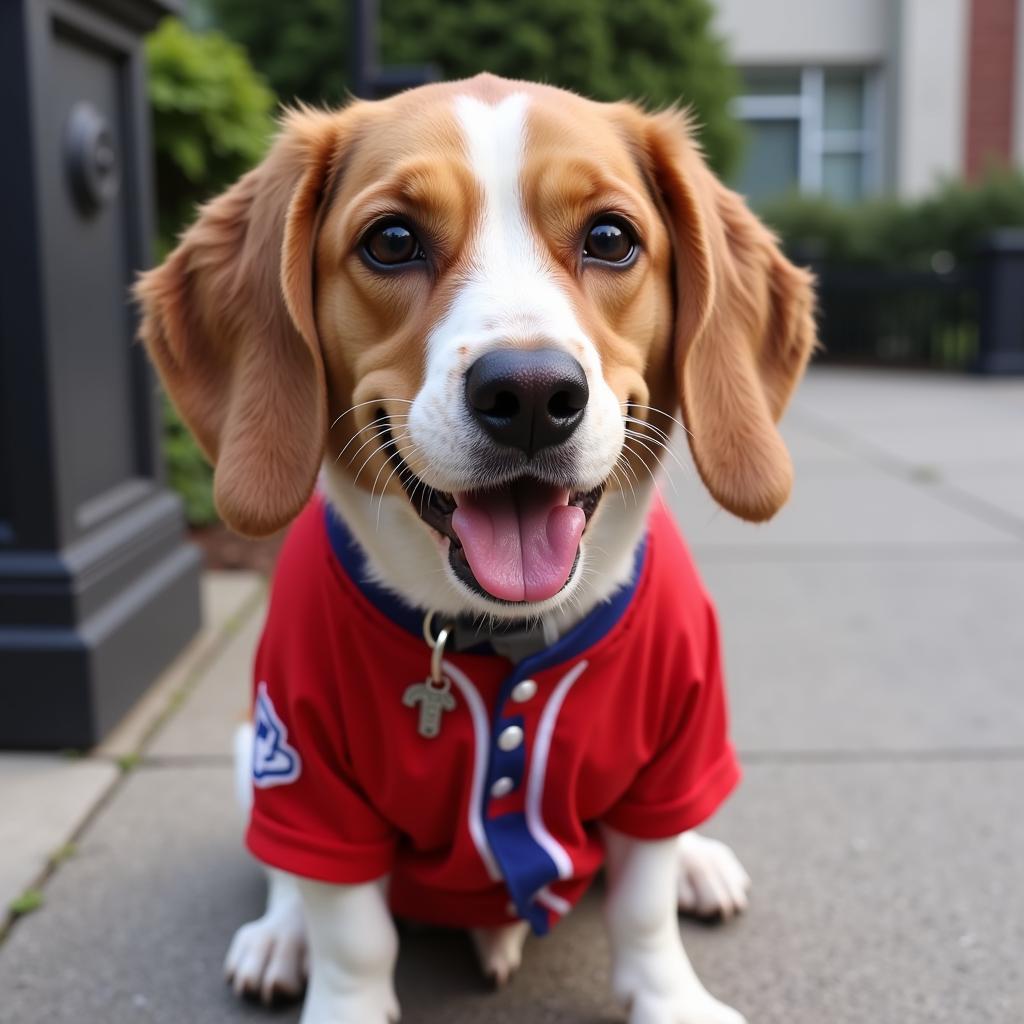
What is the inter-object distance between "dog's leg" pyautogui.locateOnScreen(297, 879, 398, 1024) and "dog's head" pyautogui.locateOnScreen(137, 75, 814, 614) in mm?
597

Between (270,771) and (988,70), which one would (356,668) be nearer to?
(270,771)

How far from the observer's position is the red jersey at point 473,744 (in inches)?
79.7

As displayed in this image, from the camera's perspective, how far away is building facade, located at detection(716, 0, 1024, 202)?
22.1 m

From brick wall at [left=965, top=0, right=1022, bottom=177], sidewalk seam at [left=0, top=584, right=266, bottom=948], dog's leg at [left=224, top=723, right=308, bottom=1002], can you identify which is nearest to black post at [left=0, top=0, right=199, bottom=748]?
sidewalk seam at [left=0, top=584, right=266, bottom=948]

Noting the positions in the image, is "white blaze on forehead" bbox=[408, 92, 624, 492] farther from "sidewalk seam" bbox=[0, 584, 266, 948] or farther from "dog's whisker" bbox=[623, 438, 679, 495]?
"sidewalk seam" bbox=[0, 584, 266, 948]

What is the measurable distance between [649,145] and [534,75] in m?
14.2

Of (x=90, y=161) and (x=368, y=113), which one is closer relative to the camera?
(x=368, y=113)

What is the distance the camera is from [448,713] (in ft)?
6.64

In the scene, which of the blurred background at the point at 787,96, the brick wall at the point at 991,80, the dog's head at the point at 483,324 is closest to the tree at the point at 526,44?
the blurred background at the point at 787,96

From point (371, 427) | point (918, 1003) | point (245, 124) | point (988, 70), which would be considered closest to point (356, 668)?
point (371, 427)

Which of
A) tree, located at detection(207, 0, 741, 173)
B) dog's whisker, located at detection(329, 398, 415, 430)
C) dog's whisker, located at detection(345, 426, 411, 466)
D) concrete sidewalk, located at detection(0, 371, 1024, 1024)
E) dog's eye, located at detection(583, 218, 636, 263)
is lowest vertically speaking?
concrete sidewalk, located at detection(0, 371, 1024, 1024)

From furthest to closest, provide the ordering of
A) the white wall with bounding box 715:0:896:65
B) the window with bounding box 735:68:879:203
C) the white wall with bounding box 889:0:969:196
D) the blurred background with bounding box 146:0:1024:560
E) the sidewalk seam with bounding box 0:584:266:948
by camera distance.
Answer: the window with bounding box 735:68:879:203
the white wall with bounding box 715:0:896:65
the white wall with bounding box 889:0:969:196
the blurred background with bounding box 146:0:1024:560
the sidewalk seam with bounding box 0:584:266:948

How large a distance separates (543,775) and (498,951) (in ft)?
1.64

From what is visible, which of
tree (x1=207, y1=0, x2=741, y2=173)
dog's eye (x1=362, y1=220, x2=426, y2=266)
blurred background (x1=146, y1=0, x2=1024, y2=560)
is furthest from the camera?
tree (x1=207, y1=0, x2=741, y2=173)
